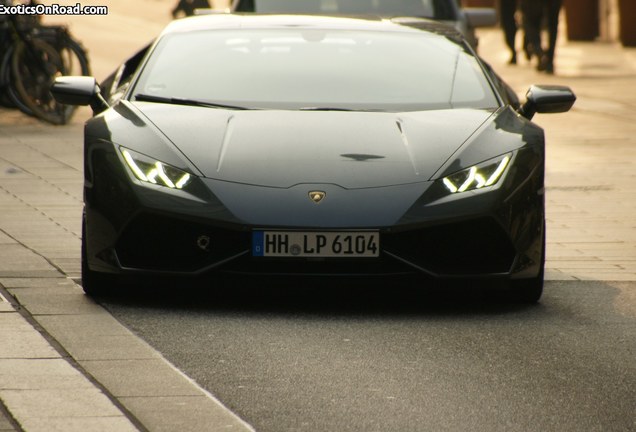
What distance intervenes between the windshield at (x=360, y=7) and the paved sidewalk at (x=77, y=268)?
156 centimetres

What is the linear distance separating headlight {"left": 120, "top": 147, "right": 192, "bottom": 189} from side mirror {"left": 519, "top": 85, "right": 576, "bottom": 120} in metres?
1.93

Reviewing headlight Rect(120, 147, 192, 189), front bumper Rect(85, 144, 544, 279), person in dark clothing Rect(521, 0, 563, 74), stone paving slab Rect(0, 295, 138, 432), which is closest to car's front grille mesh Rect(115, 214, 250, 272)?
front bumper Rect(85, 144, 544, 279)

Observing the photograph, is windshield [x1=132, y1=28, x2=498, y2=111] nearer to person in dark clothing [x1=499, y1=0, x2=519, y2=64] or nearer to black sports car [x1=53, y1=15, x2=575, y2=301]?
black sports car [x1=53, y1=15, x2=575, y2=301]

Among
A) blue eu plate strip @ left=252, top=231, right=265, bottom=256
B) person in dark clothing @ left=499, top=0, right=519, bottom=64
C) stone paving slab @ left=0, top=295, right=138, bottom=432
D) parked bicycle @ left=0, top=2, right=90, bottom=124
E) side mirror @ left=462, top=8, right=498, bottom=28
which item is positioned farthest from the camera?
person in dark clothing @ left=499, top=0, right=519, bottom=64

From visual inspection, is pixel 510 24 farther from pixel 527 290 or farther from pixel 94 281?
pixel 94 281

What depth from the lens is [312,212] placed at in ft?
21.8

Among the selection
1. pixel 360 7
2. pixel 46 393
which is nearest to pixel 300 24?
pixel 46 393

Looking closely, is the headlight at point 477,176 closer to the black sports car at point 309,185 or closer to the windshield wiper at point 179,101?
the black sports car at point 309,185

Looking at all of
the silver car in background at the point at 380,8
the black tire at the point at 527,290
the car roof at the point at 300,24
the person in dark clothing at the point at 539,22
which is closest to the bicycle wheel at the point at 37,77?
the silver car in background at the point at 380,8

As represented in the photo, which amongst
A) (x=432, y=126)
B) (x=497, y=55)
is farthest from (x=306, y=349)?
Answer: (x=497, y=55)

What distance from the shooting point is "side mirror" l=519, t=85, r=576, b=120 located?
7.81 m

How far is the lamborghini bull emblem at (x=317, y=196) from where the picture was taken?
6695 millimetres

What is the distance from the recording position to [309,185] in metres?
6.76

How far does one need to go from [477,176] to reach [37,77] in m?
9.17
